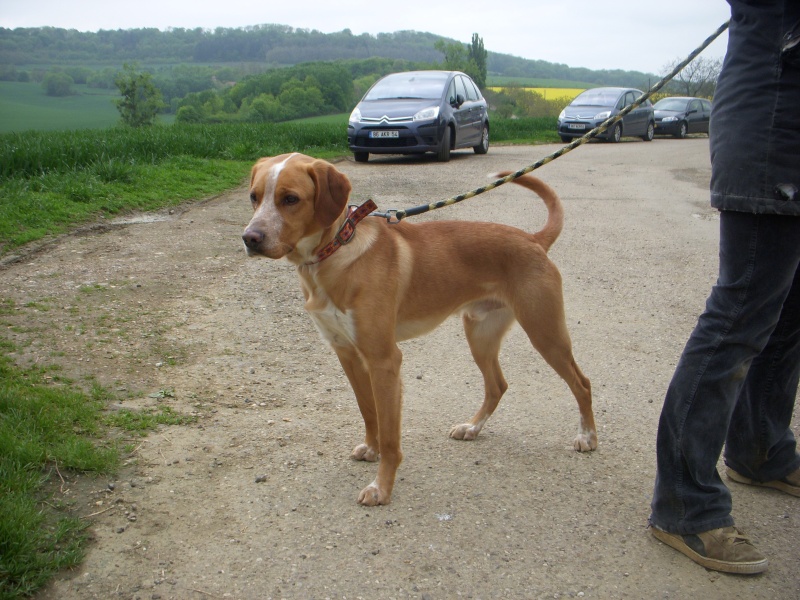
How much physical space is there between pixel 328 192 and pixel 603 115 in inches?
902

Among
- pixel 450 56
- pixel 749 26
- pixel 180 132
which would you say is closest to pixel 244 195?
pixel 180 132

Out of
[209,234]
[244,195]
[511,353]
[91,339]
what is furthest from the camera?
[244,195]

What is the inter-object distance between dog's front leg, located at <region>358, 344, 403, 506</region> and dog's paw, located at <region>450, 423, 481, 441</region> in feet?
2.16

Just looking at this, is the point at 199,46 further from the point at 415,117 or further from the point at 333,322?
the point at 333,322

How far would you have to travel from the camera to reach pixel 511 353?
520cm

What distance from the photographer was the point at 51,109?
61.5 feet

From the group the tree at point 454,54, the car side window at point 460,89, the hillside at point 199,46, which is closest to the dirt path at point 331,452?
the car side window at point 460,89

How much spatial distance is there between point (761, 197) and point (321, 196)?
5.79 feet

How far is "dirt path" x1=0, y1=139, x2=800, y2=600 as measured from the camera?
2695 millimetres

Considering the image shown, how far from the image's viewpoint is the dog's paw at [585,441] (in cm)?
375

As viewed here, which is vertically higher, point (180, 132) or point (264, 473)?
point (180, 132)

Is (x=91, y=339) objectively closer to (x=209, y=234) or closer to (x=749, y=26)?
(x=209, y=234)

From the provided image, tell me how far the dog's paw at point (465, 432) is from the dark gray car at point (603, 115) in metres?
21.0

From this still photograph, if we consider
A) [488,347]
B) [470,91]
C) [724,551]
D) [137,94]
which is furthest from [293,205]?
[137,94]
